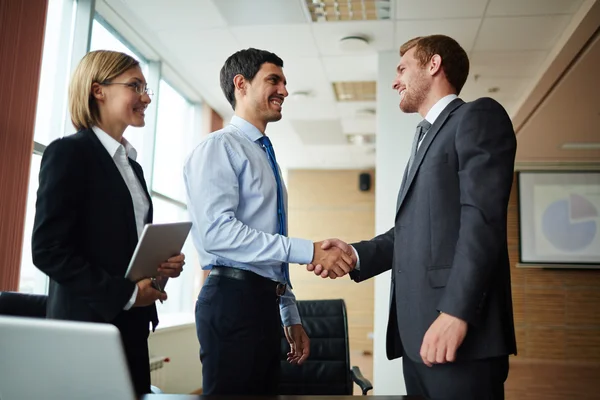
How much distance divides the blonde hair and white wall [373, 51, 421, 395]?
2938 millimetres

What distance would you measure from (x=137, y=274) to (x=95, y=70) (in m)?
0.61

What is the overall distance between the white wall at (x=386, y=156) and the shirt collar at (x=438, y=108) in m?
2.49

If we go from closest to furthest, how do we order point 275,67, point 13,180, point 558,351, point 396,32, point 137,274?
1. point 137,274
2. point 275,67
3. point 13,180
4. point 396,32
5. point 558,351

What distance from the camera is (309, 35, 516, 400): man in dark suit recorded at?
133 cm

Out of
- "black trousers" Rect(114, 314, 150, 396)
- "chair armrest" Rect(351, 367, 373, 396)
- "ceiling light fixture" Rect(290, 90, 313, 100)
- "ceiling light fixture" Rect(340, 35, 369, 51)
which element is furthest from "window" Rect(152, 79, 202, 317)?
"black trousers" Rect(114, 314, 150, 396)

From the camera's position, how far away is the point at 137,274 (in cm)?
132

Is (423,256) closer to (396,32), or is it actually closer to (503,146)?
(503,146)

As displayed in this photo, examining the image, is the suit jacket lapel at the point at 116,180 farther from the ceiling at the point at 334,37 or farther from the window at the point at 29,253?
the ceiling at the point at 334,37

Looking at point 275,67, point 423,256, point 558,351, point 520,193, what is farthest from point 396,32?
point 558,351

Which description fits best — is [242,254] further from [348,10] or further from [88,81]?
[348,10]

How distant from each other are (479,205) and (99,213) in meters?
0.98

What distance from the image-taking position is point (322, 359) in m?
2.75

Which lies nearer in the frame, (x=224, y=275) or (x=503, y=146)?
(x=503, y=146)

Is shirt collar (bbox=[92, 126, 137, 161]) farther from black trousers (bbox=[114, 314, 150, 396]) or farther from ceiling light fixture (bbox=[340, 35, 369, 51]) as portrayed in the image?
ceiling light fixture (bbox=[340, 35, 369, 51])
